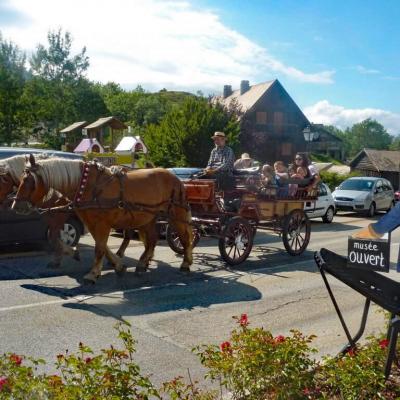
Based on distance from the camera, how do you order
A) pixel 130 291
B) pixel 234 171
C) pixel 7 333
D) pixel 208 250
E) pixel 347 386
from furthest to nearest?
pixel 208 250 → pixel 234 171 → pixel 130 291 → pixel 7 333 → pixel 347 386

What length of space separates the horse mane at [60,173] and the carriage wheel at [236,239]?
290 centimetres

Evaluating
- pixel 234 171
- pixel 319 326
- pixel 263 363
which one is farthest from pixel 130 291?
pixel 263 363

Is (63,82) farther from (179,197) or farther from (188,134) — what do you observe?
(179,197)

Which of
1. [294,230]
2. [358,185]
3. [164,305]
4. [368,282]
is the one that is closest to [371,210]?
[358,185]

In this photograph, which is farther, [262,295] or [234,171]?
[234,171]

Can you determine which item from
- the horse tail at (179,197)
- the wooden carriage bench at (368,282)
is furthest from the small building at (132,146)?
the wooden carriage bench at (368,282)

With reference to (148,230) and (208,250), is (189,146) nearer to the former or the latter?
(208,250)

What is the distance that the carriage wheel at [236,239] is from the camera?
932 cm

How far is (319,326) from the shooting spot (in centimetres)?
641

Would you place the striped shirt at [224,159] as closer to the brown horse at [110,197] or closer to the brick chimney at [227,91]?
the brown horse at [110,197]

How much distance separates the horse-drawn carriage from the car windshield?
13.3 m

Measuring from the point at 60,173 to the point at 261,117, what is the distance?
4202 cm

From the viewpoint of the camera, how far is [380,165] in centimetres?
5547

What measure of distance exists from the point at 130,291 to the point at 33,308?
145 centimetres
